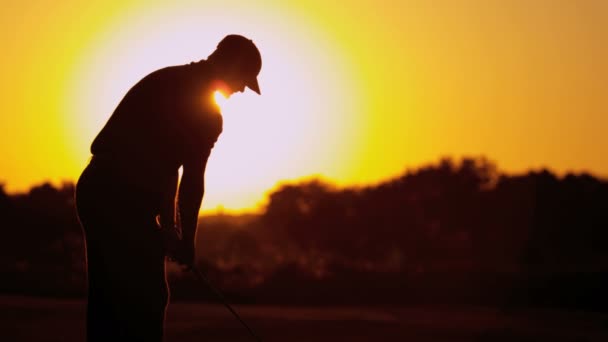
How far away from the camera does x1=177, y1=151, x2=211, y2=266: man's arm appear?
20.5ft

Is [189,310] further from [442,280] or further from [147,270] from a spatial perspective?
[147,270]

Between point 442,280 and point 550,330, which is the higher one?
point 442,280

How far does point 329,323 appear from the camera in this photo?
14383 mm

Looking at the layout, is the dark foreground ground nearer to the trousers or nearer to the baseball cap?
the trousers

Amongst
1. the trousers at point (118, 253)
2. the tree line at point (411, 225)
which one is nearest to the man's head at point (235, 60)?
the trousers at point (118, 253)

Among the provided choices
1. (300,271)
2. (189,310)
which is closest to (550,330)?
(189,310)

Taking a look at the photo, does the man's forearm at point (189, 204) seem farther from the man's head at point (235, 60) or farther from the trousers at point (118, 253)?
the man's head at point (235, 60)

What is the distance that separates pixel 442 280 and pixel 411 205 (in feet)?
167

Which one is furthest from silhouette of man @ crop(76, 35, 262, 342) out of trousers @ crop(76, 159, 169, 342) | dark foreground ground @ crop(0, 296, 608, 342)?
dark foreground ground @ crop(0, 296, 608, 342)

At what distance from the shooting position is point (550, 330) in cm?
1409

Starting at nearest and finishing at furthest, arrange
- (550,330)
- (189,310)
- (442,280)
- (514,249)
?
(550,330) → (189,310) → (442,280) → (514,249)

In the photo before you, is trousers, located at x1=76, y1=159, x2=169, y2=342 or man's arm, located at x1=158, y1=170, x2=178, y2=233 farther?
man's arm, located at x1=158, y1=170, x2=178, y2=233

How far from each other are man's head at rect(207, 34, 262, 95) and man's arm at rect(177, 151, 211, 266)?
0.45m

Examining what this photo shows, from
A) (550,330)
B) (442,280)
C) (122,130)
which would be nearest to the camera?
(122,130)
